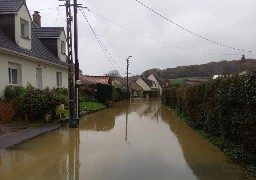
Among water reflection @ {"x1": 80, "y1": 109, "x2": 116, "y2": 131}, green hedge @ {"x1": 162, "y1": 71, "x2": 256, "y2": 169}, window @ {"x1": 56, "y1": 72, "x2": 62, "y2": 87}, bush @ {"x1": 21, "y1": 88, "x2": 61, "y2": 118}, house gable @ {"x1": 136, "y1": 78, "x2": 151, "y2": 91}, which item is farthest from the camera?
house gable @ {"x1": 136, "y1": 78, "x2": 151, "y2": 91}

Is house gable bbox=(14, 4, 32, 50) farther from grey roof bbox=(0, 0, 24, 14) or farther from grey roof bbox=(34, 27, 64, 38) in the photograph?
grey roof bbox=(34, 27, 64, 38)

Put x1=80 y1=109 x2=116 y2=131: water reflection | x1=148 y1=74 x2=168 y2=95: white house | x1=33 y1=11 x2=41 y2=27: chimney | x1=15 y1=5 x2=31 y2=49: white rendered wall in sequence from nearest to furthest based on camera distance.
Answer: x1=80 y1=109 x2=116 y2=131: water reflection → x1=15 y1=5 x2=31 y2=49: white rendered wall → x1=33 y1=11 x2=41 y2=27: chimney → x1=148 y1=74 x2=168 y2=95: white house

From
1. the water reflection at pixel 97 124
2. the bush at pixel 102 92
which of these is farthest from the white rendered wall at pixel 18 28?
the bush at pixel 102 92

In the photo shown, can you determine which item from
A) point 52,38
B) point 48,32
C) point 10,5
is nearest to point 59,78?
point 52,38

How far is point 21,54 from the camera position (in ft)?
66.8

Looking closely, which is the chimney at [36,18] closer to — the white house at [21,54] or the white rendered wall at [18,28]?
the white house at [21,54]

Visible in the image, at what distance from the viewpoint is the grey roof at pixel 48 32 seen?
97.2 feet

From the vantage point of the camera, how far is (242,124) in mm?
9328

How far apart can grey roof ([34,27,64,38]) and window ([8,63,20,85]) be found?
8849mm

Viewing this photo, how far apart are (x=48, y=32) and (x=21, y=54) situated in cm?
1003

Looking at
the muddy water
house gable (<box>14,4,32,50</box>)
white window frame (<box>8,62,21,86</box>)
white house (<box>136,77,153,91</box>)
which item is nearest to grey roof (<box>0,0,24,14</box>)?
house gable (<box>14,4,32,50</box>)

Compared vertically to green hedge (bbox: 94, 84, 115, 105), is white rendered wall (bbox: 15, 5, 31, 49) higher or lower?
higher

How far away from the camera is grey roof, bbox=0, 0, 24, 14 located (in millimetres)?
21906

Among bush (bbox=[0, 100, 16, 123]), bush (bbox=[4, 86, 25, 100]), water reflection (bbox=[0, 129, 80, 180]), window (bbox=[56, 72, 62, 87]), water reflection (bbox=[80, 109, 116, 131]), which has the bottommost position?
water reflection (bbox=[80, 109, 116, 131])
